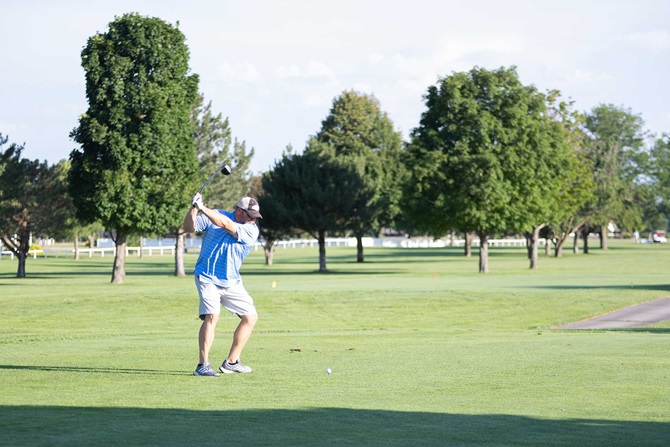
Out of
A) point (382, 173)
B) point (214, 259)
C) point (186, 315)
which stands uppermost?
point (382, 173)

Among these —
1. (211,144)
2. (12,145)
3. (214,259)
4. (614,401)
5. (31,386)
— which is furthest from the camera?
(211,144)

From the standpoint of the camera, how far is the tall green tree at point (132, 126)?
178 feet

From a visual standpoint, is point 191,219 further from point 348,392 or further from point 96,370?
point 348,392

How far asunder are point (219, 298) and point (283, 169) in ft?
204

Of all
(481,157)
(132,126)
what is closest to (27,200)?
(132,126)

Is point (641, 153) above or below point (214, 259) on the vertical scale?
above

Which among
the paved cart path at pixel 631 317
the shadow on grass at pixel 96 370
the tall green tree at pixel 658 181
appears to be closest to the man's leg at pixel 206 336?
the shadow on grass at pixel 96 370

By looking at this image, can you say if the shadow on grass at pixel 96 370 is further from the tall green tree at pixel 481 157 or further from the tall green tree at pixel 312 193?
the tall green tree at pixel 312 193

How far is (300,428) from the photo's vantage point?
9.08 meters

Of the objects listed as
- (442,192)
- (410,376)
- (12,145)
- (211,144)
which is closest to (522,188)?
(442,192)

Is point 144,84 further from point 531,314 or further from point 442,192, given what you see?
point 531,314

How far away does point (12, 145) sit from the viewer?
66.6 meters

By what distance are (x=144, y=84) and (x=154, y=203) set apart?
6385 mm

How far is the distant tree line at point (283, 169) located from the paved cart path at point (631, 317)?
27759 mm
